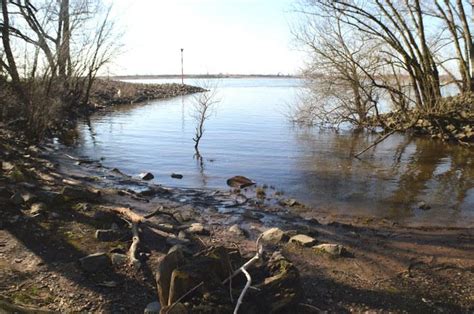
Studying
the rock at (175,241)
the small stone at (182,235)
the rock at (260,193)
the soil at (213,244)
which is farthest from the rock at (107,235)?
the rock at (260,193)

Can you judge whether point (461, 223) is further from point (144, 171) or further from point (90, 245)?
point (144, 171)

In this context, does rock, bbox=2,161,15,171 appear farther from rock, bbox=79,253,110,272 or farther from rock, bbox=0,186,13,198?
rock, bbox=79,253,110,272

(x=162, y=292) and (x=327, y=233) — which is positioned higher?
(x=162, y=292)

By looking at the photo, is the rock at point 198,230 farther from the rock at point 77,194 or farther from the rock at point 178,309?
the rock at point 178,309

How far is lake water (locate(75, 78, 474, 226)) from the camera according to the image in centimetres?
1109

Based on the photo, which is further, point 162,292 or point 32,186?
point 32,186

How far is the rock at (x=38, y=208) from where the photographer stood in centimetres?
781

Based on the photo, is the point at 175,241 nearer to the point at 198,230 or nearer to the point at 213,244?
the point at 213,244

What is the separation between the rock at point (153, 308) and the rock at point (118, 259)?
1276 mm

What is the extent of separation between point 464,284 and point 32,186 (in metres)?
8.15

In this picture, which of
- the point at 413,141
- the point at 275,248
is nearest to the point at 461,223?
the point at 275,248

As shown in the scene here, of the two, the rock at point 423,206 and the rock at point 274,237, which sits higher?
the rock at point 274,237

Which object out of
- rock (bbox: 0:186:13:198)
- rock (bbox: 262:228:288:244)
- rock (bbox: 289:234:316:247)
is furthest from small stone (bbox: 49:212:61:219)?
rock (bbox: 289:234:316:247)

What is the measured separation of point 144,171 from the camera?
47.6 feet
